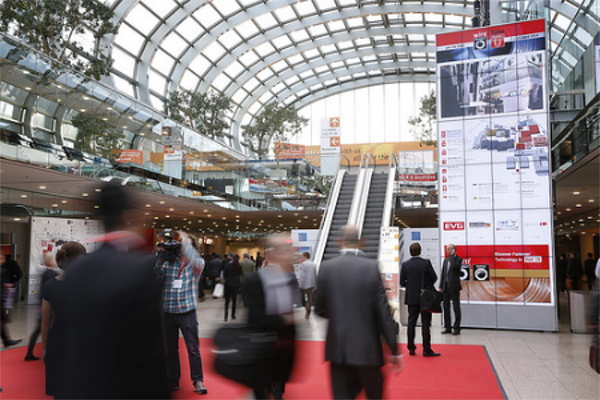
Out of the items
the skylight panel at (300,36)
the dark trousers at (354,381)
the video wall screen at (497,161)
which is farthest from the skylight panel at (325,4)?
the dark trousers at (354,381)

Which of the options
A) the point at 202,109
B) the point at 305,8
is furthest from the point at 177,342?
the point at 305,8

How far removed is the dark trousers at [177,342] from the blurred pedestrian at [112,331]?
3259mm

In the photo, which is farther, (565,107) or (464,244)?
(565,107)

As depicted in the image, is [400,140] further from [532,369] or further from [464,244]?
[532,369]

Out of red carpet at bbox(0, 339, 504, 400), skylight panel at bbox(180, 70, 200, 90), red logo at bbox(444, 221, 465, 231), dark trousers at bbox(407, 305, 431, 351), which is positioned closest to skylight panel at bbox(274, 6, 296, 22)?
skylight panel at bbox(180, 70, 200, 90)

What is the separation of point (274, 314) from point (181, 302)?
6.66 feet

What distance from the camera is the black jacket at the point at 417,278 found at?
7.08 meters

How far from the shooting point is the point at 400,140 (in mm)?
41344

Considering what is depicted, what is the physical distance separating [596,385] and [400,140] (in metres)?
36.7

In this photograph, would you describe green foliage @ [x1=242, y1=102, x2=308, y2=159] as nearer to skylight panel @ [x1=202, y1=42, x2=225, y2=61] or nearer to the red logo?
skylight panel @ [x1=202, y1=42, x2=225, y2=61]

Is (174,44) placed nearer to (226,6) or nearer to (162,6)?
(162,6)

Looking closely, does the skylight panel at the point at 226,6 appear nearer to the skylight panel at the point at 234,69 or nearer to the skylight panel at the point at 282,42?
the skylight panel at the point at 282,42

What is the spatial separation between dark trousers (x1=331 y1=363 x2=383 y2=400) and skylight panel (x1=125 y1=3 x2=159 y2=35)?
86.4ft

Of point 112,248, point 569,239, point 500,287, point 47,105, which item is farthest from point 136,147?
point 569,239
